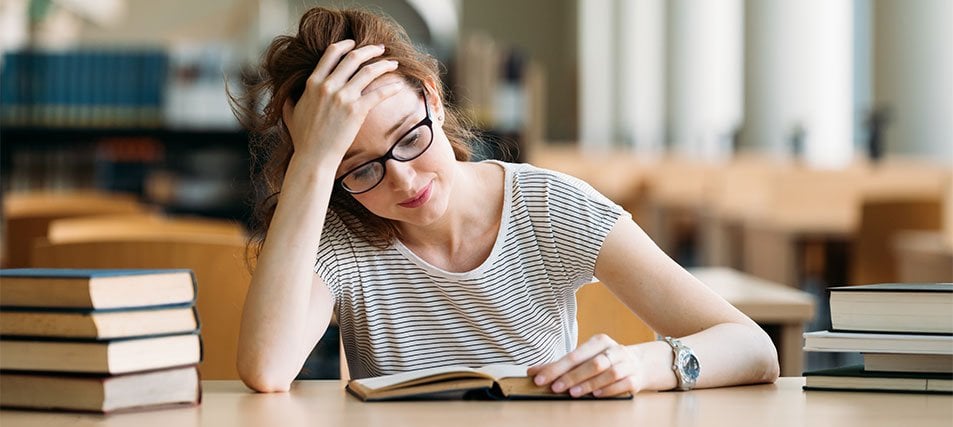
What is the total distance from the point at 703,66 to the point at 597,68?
509 cm

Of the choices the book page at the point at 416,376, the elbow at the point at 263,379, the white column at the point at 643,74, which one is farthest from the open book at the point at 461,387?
the white column at the point at 643,74

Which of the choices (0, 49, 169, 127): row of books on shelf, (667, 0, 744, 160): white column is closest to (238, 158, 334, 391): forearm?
(0, 49, 169, 127): row of books on shelf

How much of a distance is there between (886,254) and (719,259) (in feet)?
5.14

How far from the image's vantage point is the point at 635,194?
881cm

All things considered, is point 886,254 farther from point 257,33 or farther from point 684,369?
point 257,33

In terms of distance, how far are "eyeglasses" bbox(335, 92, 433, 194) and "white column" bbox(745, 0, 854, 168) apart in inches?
307

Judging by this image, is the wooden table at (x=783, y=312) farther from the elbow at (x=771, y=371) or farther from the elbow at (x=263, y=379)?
the elbow at (x=263, y=379)

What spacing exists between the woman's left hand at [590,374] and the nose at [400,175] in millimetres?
280

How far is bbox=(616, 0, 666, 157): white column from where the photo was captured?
15.5m

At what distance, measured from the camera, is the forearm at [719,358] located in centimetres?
129

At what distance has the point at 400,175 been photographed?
1412 millimetres

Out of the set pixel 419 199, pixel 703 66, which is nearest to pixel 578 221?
pixel 419 199

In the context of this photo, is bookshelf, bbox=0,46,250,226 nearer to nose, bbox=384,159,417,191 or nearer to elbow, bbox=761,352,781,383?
nose, bbox=384,159,417,191

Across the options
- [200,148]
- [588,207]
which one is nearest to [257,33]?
[200,148]
